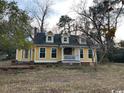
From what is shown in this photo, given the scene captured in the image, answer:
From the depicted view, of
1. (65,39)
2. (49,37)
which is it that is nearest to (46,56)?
(49,37)

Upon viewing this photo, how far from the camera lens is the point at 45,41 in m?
33.0

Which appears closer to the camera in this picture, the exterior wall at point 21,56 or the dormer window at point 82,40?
the exterior wall at point 21,56

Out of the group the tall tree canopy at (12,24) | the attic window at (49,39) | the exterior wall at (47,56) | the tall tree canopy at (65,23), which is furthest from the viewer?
the tall tree canopy at (65,23)

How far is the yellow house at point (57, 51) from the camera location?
32.2 m

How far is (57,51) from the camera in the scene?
33.2 m

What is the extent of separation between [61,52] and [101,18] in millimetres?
11837

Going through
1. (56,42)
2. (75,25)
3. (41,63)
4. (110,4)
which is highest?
(110,4)

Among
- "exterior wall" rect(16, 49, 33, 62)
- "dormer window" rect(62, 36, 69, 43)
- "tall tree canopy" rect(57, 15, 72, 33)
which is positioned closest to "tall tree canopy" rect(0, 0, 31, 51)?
"exterior wall" rect(16, 49, 33, 62)

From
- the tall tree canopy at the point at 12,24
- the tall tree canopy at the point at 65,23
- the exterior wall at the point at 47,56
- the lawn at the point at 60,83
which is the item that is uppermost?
the tall tree canopy at the point at 65,23

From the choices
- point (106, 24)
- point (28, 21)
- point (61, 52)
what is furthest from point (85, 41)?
point (28, 21)

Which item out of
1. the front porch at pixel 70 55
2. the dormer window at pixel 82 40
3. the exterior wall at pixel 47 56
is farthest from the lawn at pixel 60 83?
the dormer window at pixel 82 40

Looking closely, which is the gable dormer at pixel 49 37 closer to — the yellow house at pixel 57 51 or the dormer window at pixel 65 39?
the yellow house at pixel 57 51

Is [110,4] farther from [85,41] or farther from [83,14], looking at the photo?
[85,41]

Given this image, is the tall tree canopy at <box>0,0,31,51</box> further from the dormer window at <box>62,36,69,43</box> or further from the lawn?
the dormer window at <box>62,36,69,43</box>
